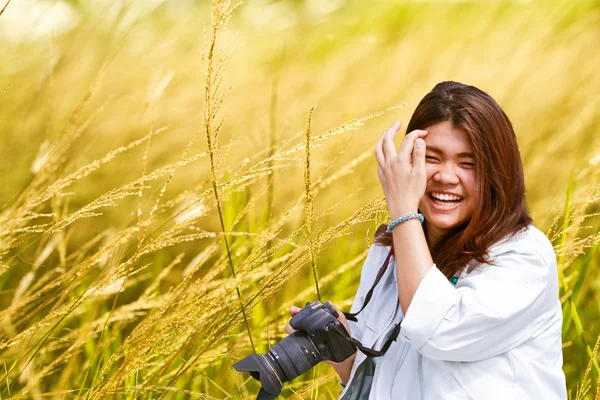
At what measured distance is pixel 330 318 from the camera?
1.24 metres

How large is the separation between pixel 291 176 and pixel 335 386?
784mm

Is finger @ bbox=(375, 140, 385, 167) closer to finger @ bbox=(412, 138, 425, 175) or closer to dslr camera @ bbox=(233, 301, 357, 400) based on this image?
finger @ bbox=(412, 138, 425, 175)

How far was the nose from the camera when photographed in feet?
3.90

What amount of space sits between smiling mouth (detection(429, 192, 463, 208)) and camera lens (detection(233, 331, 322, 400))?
0.31m

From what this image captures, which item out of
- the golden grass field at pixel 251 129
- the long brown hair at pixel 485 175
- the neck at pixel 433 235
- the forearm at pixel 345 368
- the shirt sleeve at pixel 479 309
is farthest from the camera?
the golden grass field at pixel 251 129

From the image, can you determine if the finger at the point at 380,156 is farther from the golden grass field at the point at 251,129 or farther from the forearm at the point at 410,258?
the golden grass field at the point at 251,129

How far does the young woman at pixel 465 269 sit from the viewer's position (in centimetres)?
108

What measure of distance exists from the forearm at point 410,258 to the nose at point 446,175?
4.0 inches

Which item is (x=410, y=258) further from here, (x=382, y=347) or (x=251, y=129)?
(x=251, y=129)

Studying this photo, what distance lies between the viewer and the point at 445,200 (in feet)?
4.00

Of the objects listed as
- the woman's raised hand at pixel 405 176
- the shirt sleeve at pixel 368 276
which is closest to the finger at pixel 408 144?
the woman's raised hand at pixel 405 176

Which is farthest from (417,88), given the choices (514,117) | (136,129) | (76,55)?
(76,55)

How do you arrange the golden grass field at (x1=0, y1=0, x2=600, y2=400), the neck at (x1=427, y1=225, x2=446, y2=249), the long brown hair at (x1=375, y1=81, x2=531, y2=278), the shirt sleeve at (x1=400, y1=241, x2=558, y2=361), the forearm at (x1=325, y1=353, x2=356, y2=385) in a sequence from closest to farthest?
the shirt sleeve at (x1=400, y1=241, x2=558, y2=361) < the long brown hair at (x1=375, y1=81, x2=531, y2=278) < the neck at (x1=427, y1=225, x2=446, y2=249) < the forearm at (x1=325, y1=353, x2=356, y2=385) < the golden grass field at (x1=0, y1=0, x2=600, y2=400)

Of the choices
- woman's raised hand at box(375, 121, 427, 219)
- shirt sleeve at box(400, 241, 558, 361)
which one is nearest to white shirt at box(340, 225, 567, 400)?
shirt sleeve at box(400, 241, 558, 361)
